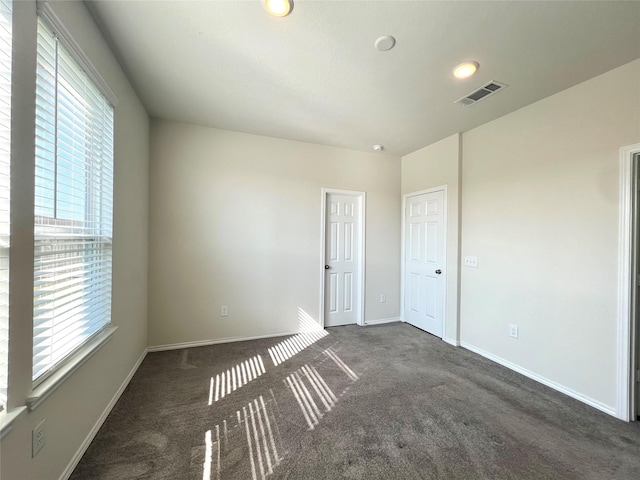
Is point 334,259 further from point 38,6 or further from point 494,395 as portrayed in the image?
point 38,6

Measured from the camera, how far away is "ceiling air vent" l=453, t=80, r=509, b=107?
7.37 ft

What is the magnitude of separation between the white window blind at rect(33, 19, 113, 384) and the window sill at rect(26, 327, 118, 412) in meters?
0.04

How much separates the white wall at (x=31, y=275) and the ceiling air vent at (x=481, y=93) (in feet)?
9.80

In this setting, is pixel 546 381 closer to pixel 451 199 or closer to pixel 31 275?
pixel 451 199

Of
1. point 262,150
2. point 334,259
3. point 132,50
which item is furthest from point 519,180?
point 132,50

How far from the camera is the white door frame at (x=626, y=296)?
6.30 feet

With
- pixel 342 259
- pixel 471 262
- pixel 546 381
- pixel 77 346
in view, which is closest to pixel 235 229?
pixel 342 259

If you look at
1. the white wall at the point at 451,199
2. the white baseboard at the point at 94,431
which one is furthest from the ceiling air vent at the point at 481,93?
the white baseboard at the point at 94,431

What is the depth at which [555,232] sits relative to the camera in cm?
236

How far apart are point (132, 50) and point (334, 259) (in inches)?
122

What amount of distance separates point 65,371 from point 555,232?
3756mm

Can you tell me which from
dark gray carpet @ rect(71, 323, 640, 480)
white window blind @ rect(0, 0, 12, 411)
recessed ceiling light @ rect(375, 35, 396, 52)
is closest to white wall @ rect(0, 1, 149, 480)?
white window blind @ rect(0, 0, 12, 411)

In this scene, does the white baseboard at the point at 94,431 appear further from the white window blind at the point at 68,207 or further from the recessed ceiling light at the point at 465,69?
the recessed ceiling light at the point at 465,69

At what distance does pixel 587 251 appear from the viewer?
2158 millimetres
